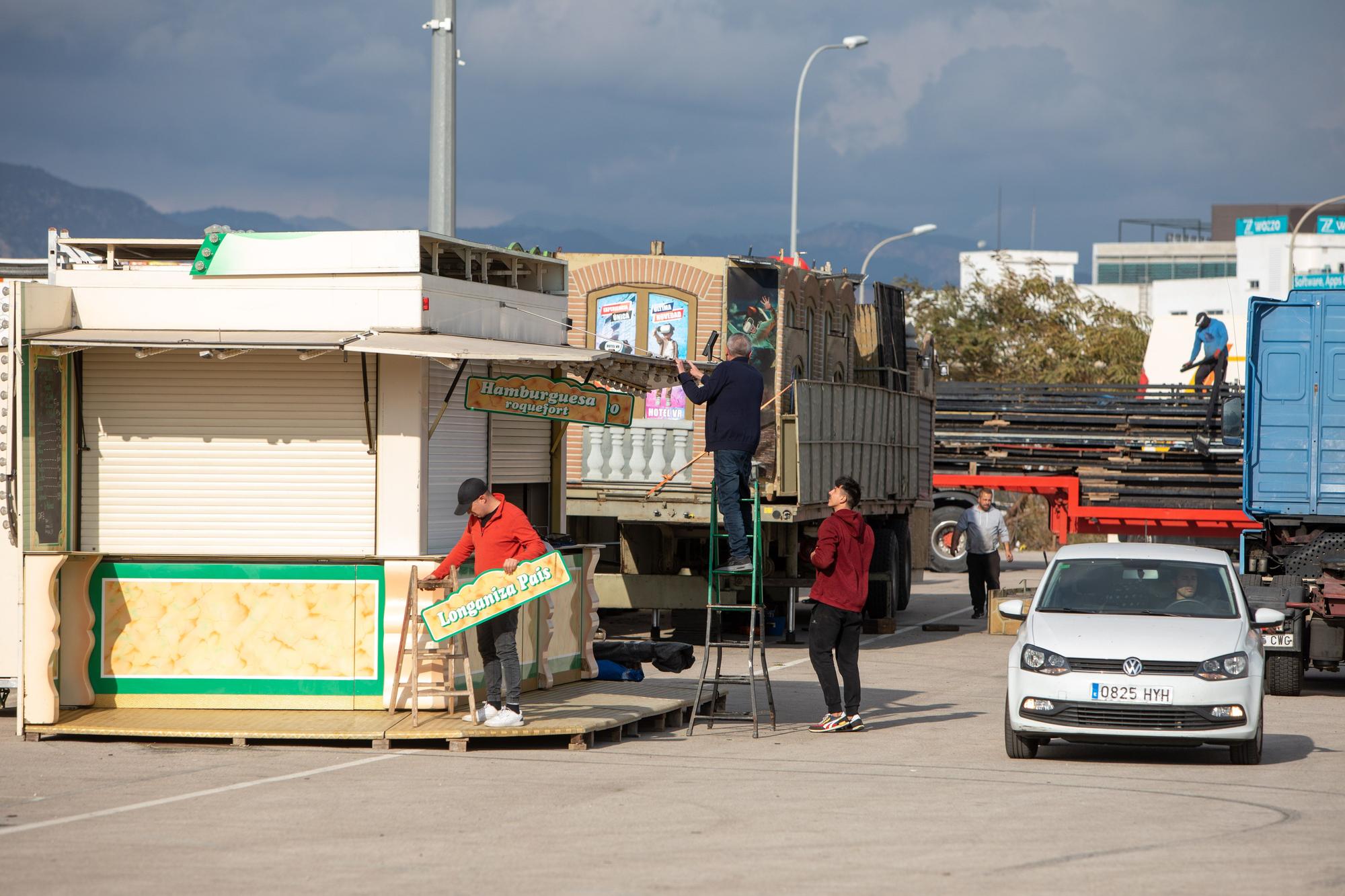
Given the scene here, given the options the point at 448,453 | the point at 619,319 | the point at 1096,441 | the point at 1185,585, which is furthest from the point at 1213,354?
the point at 448,453

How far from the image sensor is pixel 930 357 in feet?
79.4

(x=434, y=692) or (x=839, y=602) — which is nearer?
(x=434, y=692)

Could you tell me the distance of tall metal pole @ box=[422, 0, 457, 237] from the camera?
1375 centimetres

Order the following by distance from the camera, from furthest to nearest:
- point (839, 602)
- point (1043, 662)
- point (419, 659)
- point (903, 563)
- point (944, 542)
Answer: point (944, 542), point (903, 563), point (839, 602), point (419, 659), point (1043, 662)

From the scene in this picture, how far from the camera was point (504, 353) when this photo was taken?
11.1 meters

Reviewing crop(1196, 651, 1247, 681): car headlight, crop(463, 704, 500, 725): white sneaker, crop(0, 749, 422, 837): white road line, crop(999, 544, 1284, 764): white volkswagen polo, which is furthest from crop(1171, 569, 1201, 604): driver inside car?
crop(0, 749, 422, 837): white road line

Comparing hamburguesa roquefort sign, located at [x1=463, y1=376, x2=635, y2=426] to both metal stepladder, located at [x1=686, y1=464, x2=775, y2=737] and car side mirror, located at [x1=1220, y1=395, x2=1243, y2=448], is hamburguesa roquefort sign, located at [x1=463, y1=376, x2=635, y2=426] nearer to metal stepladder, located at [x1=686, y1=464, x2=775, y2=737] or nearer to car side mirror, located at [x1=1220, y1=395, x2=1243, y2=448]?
metal stepladder, located at [x1=686, y1=464, x2=775, y2=737]

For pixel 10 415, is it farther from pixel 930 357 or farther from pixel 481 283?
pixel 930 357

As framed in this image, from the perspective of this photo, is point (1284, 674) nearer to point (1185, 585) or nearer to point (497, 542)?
point (1185, 585)

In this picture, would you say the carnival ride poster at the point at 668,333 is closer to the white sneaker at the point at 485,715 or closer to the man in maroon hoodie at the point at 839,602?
the man in maroon hoodie at the point at 839,602

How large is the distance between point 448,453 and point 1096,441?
1369 centimetres

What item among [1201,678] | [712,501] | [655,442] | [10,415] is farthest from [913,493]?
[10,415]

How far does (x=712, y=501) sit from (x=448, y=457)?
6.30 ft

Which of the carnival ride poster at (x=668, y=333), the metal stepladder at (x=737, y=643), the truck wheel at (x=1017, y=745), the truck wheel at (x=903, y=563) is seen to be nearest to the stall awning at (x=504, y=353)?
the metal stepladder at (x=737, y=643)
